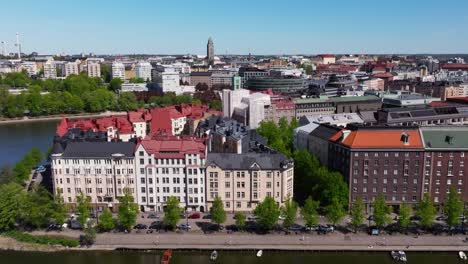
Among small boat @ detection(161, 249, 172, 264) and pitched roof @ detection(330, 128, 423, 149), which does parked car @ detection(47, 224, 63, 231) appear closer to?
small boat @ detection(161, 249, 172, 264)

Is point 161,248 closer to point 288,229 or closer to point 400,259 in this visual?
point 288,229

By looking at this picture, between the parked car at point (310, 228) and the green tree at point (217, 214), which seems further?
the parked car at point (310, 228)

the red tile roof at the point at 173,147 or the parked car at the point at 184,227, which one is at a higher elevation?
the red tile roof at the point at 173,147

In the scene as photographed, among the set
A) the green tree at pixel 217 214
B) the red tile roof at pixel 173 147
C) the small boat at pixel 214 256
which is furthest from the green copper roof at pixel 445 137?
the small boat at pixel 214 256

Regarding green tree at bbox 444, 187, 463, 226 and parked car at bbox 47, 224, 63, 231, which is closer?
green tree at bbox 444, 187, 463, 226

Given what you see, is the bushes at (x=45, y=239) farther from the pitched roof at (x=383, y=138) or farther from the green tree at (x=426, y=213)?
the green tree at (x=426, y=213)

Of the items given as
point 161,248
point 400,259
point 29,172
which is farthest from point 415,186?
point 29,172

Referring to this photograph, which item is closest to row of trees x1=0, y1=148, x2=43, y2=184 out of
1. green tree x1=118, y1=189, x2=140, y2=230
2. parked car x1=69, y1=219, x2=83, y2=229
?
parked car x1=69, y1=219, x2=83, y2=229
